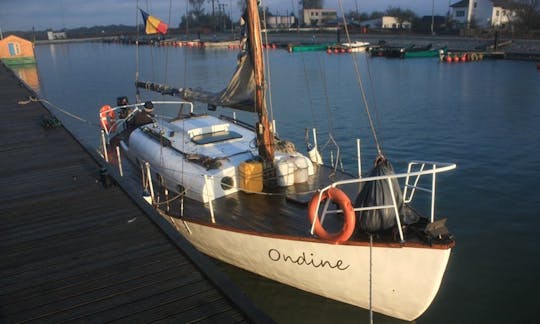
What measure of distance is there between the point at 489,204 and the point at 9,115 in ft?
89.7

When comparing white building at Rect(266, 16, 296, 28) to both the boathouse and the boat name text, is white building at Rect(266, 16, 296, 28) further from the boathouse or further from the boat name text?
the boat name text

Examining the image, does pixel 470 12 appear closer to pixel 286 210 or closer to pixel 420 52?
pixel 420 52

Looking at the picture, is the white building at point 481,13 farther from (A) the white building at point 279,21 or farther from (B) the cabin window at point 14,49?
(B) the cabin window at point 14,49

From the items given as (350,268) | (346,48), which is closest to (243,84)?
(350,268)

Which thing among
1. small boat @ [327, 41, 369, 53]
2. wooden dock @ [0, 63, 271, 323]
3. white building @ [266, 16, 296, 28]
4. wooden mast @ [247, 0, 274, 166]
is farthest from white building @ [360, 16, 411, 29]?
wooden dock @ [0, 63, 271, 323]

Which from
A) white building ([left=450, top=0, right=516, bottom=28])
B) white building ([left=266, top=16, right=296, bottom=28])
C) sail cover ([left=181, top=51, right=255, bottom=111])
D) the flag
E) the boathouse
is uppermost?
white building ([left=266, top=16, right=296, bottom=28])

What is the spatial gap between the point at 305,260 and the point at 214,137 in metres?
6.54

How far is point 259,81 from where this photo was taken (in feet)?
37.4

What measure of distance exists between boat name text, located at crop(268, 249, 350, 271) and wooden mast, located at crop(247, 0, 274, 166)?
10.1ft

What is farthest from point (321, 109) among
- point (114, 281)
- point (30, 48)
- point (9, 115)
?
point (30, 48)

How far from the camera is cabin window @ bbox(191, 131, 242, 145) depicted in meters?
13.9

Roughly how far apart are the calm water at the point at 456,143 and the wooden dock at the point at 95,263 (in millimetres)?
3726

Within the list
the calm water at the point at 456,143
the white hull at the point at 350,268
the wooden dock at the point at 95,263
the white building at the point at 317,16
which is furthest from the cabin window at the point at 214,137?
the white building at the point at 317,16

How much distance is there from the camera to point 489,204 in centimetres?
1584
